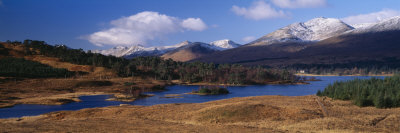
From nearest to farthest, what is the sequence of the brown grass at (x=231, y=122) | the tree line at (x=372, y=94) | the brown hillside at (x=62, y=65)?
1. the brown grass at (x=231, y=122)
2. the tree line at (x=372, y=94)
3. the brown hillside at (x=62, y=65)

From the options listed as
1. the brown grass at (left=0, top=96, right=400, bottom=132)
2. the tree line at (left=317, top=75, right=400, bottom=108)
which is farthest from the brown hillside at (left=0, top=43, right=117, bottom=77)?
the tree line at (left=317, top=75, right=400, bottom=108)

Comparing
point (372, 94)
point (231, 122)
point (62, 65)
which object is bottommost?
point (231, 122)

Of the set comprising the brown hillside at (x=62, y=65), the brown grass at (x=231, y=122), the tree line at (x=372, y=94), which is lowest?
the brown grass at (x=231, y=122)

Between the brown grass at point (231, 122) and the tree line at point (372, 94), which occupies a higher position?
the tree line at point (372, 94)

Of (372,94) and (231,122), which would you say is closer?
(231,122)

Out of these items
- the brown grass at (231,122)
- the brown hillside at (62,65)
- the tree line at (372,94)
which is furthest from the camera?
the brown hillside at (62,65)

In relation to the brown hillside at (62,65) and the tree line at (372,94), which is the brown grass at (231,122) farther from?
the brown hillside at (62,65)

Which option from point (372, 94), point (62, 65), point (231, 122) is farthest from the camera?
point (62, 65)

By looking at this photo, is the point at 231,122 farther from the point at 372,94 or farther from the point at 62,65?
the point at 62,65

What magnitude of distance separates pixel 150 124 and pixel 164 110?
8726mm

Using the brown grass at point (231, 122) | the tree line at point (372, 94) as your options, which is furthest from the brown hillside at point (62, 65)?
the tree line at point (372, 94)

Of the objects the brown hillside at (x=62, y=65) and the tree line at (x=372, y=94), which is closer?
the tree line at (x=372, y=94)

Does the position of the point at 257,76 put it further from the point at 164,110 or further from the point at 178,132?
the point at 178,132

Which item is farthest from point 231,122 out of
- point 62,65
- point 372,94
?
point 62,65
